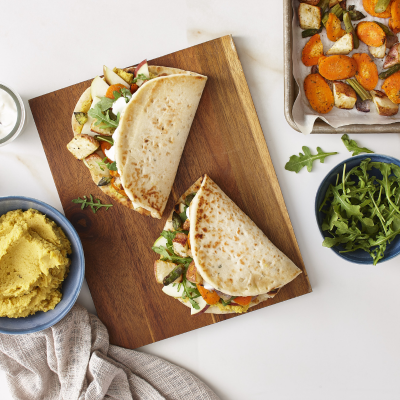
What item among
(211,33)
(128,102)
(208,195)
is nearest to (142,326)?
(208,195)

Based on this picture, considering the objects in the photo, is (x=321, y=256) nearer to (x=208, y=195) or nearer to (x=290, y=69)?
(x=208, y=195)

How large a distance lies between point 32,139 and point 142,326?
171 cm

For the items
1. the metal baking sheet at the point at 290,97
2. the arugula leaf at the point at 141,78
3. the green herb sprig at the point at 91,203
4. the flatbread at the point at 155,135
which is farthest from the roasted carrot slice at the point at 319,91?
the green herb sprig at the point at 91,203

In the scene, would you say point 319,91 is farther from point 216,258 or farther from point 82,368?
point 82,368

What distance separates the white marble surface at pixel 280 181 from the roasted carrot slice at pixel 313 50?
20 cm

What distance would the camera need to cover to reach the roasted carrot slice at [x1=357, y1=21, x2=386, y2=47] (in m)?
2.32

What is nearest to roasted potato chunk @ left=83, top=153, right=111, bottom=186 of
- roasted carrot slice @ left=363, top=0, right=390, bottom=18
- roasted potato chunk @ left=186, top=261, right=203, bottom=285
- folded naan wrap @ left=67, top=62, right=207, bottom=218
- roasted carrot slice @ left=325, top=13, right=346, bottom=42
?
folded naan wrap @ left=67, top=62, right=207, bottom=218

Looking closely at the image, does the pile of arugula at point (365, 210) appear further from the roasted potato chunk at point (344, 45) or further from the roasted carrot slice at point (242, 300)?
the roasted potato chunk at point (344, 45)

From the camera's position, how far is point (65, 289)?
2428mm

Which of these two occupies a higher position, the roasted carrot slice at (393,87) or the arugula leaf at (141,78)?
the arugula leaf at (141,78)

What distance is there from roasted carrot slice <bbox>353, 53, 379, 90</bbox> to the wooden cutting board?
32.4 inches

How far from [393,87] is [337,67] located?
1.39 ft

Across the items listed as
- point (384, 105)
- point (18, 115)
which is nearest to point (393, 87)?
point (384, 105)

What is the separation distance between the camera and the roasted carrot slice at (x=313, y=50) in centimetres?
240
